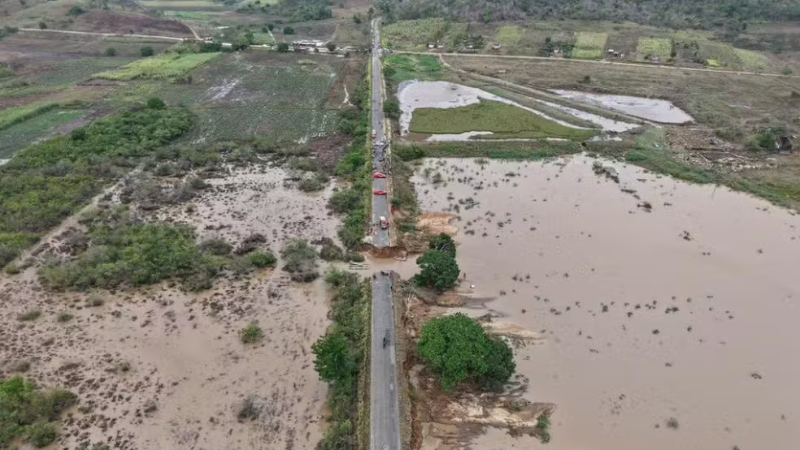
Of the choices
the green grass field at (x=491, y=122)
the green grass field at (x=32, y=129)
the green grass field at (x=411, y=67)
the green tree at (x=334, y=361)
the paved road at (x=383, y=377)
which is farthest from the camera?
the green grass field at (x=411, y=67)

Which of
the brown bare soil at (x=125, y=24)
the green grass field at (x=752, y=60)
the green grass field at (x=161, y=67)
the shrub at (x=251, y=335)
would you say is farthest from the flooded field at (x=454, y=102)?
the brown bare soil at (x=125, y=24)

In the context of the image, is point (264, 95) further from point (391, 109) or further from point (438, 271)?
point (438, 271)

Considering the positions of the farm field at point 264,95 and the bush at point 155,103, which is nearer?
the farm field at point 264,95

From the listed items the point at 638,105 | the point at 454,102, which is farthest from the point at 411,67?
the point at 638,105

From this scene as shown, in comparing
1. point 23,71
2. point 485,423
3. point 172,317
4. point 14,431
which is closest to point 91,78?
point 23,71

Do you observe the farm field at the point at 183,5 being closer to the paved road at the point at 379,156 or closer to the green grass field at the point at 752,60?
the paved road at the point at 379,156

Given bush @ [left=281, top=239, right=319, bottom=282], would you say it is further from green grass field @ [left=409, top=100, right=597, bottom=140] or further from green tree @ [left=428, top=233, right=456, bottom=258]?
green grass field @ [left=409, top=100, right=597, bottom=140]

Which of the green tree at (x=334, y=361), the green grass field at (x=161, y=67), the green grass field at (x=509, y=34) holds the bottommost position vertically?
the green tree at (x=334, y=361)

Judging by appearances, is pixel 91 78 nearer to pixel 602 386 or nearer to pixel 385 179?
pixel 385 179
